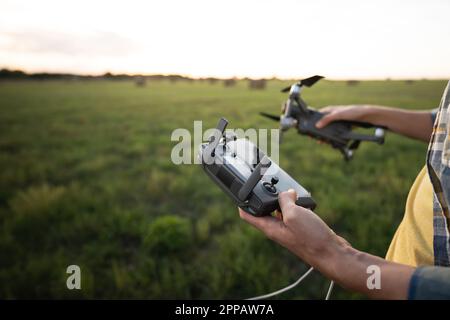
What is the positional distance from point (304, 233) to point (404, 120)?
109 centimetres

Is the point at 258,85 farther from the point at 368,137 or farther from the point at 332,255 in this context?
the point at 332,255

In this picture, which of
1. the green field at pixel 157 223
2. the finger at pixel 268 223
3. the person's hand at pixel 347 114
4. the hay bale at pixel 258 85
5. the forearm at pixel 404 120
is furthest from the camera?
the hay bale at pixel 258 85

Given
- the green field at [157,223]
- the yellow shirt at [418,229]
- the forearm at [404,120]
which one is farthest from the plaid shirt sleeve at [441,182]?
the green field at [157,223]

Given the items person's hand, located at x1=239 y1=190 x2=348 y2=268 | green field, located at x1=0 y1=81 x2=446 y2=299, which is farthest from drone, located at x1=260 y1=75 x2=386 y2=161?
green field, located at x1=0 y1=81 x2=446 y2=299

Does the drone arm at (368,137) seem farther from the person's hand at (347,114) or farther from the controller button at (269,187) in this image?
the controller button at (269,187)

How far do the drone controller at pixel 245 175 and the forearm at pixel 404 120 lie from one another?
82 cm

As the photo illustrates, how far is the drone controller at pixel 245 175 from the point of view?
926 mm

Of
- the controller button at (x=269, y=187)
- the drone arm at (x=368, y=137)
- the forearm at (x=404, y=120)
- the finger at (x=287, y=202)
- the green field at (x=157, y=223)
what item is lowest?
the green field at (x=157, y=223)

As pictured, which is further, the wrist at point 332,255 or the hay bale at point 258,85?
the hay bale at point 258,85

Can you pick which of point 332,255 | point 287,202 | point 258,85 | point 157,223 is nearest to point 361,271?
point 332,255

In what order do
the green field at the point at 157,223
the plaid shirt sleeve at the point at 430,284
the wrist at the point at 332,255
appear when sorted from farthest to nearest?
the green field at the point at 157,223, the wrist at the point at 332,255, the plaid shirt sleeve at the point at 430,284

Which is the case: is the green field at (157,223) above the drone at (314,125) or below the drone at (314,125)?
below

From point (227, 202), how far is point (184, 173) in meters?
1.08

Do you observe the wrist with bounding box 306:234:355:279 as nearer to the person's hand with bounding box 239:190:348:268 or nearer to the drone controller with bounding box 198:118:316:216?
the person's hand with bounding box 239:190:348:268
